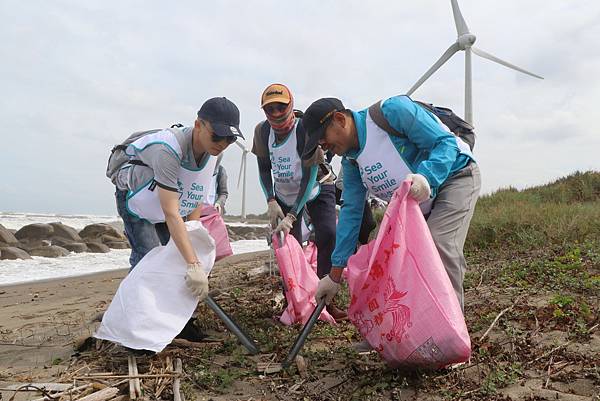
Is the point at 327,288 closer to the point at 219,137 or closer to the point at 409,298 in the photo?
the point at 409,298

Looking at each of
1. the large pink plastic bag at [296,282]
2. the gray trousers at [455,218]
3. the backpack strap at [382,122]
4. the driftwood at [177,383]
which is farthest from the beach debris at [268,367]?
the backpack strap at [382,122]

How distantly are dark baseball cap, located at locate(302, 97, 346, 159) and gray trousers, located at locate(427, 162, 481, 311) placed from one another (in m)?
0.64

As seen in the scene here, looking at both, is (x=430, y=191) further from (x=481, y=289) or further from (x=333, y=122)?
(x=481, y=289)

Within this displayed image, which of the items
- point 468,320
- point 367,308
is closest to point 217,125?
point 367,308

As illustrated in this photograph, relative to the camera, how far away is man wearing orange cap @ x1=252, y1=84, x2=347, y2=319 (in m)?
3.29

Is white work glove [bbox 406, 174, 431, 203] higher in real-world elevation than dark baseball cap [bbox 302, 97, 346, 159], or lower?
lower

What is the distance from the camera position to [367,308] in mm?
2238

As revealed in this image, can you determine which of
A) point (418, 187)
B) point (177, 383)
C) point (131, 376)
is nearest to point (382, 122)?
point (418, 187)

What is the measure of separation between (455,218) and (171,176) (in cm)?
144

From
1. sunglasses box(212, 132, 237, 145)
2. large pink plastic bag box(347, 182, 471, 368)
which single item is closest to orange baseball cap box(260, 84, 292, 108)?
sunglasses box(212, 132, 237, 145)

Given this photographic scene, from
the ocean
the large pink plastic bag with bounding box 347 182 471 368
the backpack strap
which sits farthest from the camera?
the ocean

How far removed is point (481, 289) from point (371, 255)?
208 centimetres

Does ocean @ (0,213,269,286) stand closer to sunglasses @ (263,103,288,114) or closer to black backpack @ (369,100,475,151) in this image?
sunglasses @ (263,103,288,114)

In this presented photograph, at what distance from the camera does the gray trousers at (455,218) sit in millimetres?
2193
